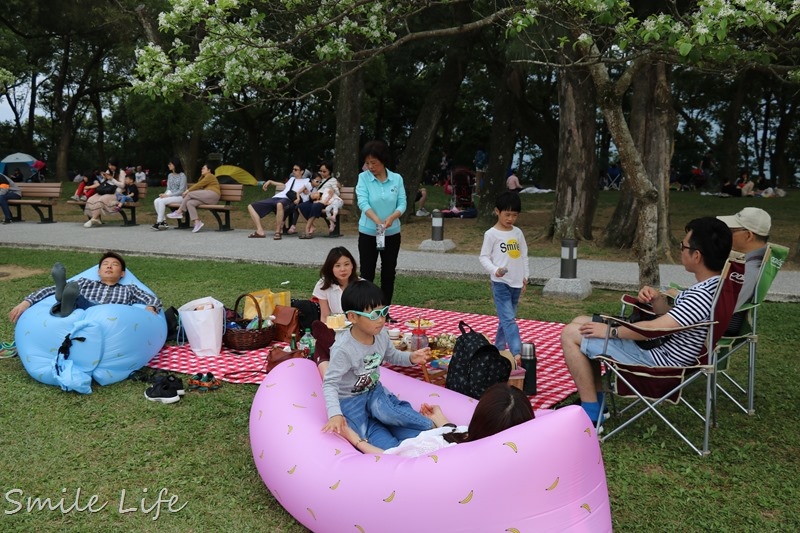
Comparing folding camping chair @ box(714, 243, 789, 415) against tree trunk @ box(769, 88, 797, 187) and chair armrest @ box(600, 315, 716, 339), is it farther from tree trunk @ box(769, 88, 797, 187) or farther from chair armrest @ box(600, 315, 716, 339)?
tree trunk @ box(769, 88, 797, 187)

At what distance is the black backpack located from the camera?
4777 millimetres

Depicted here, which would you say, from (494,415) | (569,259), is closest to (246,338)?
(494,415)

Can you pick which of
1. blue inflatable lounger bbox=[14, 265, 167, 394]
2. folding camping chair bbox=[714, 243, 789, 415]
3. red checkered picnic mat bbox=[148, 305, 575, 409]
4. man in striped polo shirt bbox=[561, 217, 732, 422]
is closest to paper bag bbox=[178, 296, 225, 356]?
red checkered picnic mat bbox=[148, 305, 575, 409]

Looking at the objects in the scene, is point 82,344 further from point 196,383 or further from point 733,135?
point 733,135

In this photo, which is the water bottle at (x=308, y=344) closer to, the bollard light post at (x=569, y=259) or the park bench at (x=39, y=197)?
the bollard light post at (x=569, y=259)

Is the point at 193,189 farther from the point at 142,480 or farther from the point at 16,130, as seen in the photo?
the point at 16,130

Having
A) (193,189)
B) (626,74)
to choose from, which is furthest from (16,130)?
(626,74)

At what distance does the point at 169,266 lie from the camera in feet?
35.3

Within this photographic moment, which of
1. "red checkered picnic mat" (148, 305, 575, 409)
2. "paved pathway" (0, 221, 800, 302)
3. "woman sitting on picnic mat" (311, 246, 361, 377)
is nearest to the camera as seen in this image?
"red checkered picnic mat" (148, 305, 575, 409)

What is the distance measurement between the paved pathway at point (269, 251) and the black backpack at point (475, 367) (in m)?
4.86

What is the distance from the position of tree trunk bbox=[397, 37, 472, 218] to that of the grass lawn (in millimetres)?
10854

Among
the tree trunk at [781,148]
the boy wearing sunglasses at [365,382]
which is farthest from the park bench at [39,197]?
the tree trunk at [781,148]

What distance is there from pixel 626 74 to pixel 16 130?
38.8m

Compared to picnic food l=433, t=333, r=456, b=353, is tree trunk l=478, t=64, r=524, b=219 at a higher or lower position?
higher
